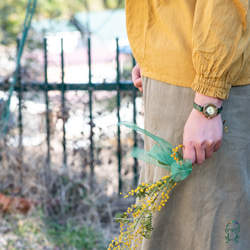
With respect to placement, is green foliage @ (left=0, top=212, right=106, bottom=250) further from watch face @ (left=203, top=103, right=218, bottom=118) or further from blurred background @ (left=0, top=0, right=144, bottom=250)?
watch face @ (left=203, top=103, right=218, bottom=118)

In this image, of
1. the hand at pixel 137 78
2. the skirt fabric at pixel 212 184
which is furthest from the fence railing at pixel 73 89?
the skirt fabric at pixel 212 184

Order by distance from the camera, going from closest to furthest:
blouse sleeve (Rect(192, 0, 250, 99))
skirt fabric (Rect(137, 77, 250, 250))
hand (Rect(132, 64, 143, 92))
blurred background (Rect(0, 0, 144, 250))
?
blouse sleeve (Rect(192, 0, 250, 99)), skirt fabric (Rect(137, 77, 250, 250)), hand (Rect(132, 64, 143, 92)), blurred background (Rect(0, 0, 144, 250))

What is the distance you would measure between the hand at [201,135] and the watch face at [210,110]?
0.04ft

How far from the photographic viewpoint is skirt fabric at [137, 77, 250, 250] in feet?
4.09

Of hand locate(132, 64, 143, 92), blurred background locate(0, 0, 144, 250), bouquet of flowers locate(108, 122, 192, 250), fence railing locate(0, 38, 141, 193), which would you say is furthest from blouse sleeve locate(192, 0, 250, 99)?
fence railing locate(0, 38, 141, 193)

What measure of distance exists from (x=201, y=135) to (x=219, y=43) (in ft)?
0.84

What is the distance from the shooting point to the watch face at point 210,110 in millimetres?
1160

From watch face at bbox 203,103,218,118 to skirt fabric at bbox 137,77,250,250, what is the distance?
0.10 m

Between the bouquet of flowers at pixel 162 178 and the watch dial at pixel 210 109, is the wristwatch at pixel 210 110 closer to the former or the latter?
the watch dial at pixel 210 109

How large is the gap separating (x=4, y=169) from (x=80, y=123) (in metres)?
0.83

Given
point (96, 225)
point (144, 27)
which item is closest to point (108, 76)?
point (96, 225)

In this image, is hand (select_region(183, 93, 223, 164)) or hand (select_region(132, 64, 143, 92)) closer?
hand (select_region(183, 93, 223, 164))

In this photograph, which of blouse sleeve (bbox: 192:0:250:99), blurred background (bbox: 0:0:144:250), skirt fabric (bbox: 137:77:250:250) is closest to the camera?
blouse sleeve (bbox: 192:0:250:99)

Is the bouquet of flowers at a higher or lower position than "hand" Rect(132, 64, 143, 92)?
lower
